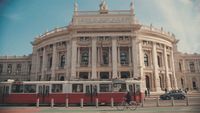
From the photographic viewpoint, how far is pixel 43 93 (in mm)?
23266

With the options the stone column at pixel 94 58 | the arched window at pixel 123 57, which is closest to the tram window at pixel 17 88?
the stone column at pixel 94 58

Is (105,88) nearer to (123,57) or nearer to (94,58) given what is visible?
(94,58)

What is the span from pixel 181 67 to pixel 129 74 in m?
23.6

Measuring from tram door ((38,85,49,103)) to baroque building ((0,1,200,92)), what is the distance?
1197cm

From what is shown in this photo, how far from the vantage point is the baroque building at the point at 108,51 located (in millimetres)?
37938

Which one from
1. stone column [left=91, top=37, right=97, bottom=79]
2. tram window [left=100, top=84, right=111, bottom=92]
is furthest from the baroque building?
tram window [left=100, top=84, right=111, bottom=92]

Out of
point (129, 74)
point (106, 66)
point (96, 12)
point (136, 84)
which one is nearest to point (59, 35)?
point (96, 12)

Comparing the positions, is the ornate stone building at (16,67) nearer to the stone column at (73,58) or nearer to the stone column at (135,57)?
the stone column at (73,58)

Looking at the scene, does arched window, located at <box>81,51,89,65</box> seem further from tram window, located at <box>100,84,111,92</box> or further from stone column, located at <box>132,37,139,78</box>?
tram window, located at <box>100,84,111,92</box>

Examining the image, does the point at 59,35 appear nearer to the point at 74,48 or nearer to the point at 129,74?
the point at 74,48

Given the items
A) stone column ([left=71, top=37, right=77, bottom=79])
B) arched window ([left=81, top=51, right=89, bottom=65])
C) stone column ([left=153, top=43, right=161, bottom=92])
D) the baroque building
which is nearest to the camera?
stone column ([left=71, top=37, right=77, bottom=79])

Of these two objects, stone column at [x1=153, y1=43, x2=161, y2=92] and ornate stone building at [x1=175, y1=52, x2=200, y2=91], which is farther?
ornate stone building at [x1=175, y1=52, x2=200, y2=91]

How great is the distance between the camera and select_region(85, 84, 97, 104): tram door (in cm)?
2244

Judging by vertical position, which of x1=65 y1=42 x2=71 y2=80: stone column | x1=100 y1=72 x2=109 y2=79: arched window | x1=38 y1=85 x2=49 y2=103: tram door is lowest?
x1=38 y1=85 x2=49 y2=103: tram door
